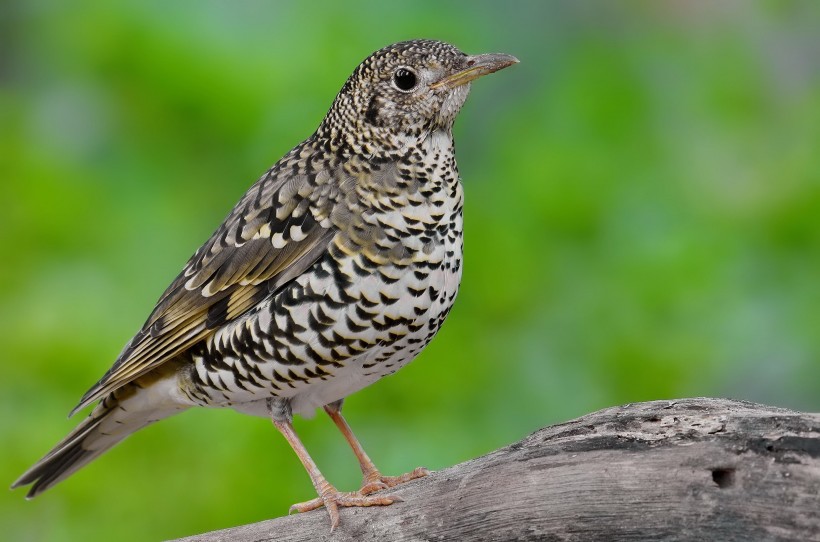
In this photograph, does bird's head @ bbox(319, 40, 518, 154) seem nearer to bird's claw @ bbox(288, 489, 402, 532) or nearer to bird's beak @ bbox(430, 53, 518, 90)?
bird's beak @ bbox(430, 53, 518, 90)

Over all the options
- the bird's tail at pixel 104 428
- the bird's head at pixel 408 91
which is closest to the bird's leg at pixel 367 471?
the bird's tail at pixel 104 428

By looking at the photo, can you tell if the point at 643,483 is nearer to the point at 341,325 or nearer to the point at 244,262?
the point at 341,325

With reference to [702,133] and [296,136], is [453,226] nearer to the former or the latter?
[296,136]

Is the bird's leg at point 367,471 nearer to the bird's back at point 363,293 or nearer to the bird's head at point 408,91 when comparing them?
the bird's back at point 363,293

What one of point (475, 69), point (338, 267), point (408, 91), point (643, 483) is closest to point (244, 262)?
point (338, 267)

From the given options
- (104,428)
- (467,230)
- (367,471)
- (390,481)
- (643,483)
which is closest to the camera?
(643,483)

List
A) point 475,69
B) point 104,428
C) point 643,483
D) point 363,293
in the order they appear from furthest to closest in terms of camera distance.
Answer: point 104,428, point 475,69, point 363,293, point 643,483

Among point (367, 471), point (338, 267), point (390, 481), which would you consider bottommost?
point (390, 481)

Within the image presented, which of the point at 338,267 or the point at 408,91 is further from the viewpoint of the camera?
the point at 408,91
